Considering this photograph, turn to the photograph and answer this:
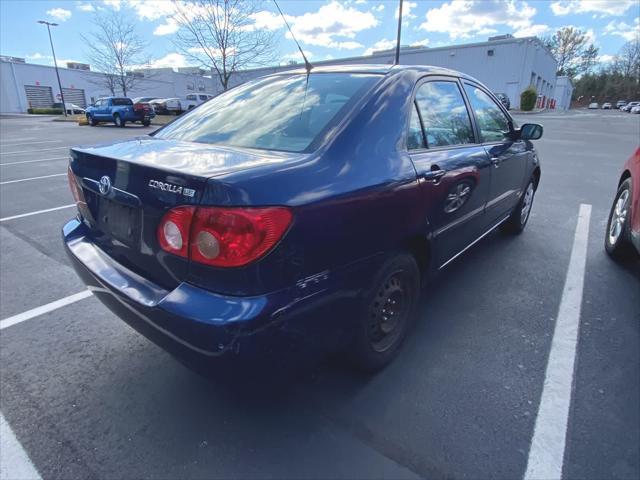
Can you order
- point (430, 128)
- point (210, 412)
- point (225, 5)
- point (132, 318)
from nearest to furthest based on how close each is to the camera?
point (132, 318) → point (210, 412) → point (430, 128) → point (225, 5)

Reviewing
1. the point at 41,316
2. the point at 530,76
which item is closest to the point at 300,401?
the point at 41,316

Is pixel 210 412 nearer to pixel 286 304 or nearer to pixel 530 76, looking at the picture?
pixel 286 304

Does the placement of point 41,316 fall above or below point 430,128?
below

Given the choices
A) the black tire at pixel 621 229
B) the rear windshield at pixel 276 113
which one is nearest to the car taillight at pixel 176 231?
the rear windshield at pixel 276 113

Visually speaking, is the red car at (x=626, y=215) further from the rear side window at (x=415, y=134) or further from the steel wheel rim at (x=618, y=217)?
the rear side window at (x=415, y=134)

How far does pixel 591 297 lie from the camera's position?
3.22 meters

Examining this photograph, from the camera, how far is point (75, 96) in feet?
176

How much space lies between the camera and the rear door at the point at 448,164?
2322 millimetres

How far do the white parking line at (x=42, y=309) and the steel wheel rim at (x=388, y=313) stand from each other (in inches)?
97.1

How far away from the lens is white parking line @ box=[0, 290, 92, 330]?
115 inches

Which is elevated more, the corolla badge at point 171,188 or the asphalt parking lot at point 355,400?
the corolla badge at point 171,188

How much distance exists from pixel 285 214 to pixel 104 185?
1.04 metres

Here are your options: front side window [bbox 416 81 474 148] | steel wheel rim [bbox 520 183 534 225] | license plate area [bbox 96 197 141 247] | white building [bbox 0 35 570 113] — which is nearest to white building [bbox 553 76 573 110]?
white building [bbox 0 35 570 113]

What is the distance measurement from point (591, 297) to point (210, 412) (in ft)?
9.90
